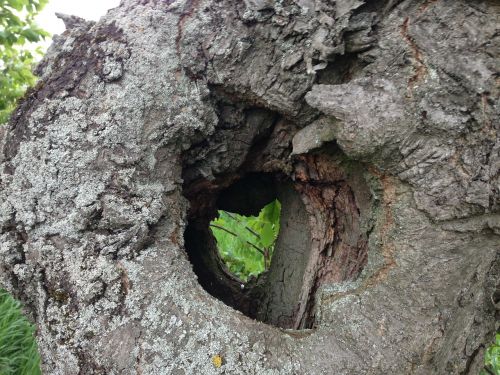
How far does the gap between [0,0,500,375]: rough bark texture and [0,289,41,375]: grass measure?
1.45 meters

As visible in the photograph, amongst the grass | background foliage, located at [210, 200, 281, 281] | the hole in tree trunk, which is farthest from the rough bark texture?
the grass

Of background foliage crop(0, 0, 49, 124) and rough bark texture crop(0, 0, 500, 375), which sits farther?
background foliage crop(0, 0, 49, 124)

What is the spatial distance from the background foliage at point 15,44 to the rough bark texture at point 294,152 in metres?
1.68

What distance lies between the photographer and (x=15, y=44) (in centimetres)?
340

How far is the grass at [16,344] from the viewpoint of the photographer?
2160 mm

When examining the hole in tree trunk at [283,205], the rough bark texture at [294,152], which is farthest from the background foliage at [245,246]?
the rough bark texture at [294,152]

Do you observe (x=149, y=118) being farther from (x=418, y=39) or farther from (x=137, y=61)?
(x=418, y=39)

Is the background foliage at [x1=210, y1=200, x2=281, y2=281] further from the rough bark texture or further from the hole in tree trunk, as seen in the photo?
the rough bark texture

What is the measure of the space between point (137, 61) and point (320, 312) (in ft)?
2.55

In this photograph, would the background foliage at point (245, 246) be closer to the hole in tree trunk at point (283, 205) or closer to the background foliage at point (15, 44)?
the hole in tree trunk at point (283, 205)

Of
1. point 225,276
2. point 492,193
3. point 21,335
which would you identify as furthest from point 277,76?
point 21,335

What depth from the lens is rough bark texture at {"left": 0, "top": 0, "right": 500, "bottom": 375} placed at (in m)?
0.92

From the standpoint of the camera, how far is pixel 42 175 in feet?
3.30

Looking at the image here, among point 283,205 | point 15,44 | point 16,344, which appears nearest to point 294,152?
point 283,205
